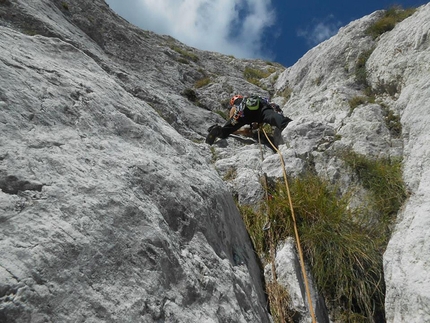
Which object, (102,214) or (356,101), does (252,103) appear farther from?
(102,214)

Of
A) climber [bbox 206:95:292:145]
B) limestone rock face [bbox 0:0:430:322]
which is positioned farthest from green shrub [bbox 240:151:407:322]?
climber [bbox 206:95:292:145]

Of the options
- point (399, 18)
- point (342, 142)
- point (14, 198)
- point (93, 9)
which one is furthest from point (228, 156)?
point (93, 9)

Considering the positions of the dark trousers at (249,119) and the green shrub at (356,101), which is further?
the dark trousers at (249,119)

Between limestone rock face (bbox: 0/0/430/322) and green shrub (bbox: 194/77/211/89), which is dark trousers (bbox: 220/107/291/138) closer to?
limestone rock face (bbox: 0/0/430/322)

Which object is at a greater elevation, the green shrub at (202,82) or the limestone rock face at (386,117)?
the green shrub at (202,82)

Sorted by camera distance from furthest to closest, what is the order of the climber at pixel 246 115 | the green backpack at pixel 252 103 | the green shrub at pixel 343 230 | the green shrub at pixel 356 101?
1. the green backpack at pixel 252 103
2. the climber at pixel 246 115
3. the green shrub at pixel 356 101
4. the green shrub at pixel 343 230

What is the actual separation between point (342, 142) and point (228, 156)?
83.1 inches

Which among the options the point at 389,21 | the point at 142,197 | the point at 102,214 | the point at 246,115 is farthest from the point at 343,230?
the point at 389,21

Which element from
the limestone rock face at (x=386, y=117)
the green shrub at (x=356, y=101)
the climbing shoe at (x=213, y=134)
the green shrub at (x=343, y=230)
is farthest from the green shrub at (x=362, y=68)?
the climbing shoe at (x=213, y=134)

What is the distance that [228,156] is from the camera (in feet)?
21.4

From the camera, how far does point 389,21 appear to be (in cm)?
827

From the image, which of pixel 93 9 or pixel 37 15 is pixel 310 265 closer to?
pixel 37 15

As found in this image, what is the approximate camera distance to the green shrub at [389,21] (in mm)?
8227

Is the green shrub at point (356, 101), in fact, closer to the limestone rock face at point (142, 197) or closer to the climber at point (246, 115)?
the limestone rock face at point (142, 197)
